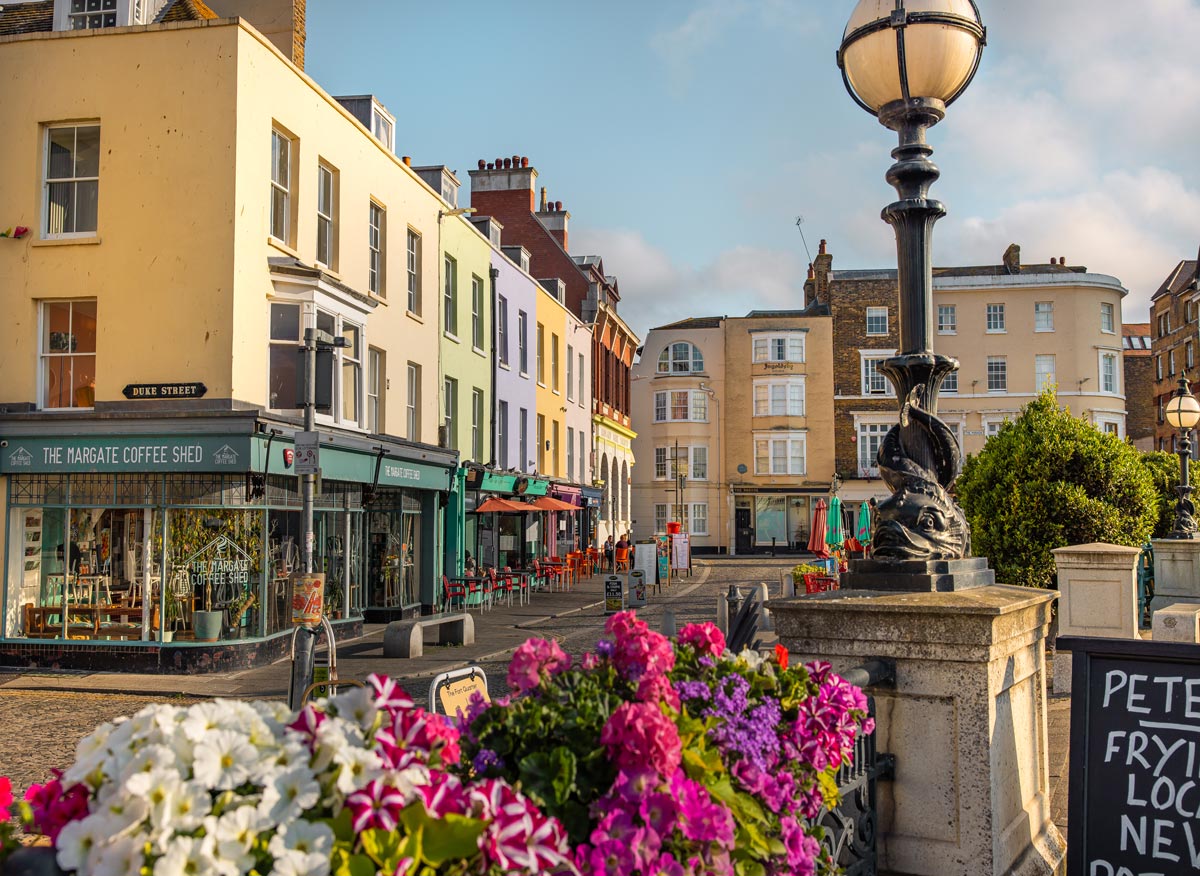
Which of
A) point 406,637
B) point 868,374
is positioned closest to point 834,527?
point 406,637

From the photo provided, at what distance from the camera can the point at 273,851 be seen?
1.55 metres

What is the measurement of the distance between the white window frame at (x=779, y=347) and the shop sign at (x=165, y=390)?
4318 cm

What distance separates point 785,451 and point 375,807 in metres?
54.5

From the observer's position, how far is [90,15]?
56.7ft

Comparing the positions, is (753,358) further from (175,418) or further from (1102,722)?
(1102,722)

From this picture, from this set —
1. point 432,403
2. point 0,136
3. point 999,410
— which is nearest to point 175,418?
point 0,136

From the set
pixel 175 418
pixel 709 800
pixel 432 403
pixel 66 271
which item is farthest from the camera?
pixel 432 403

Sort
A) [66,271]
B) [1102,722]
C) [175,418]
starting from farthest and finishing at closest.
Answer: [66,271] < [175,418] < [1102,722]

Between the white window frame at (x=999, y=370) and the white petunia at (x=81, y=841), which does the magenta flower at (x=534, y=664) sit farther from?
the white window frame at (x=999, y=370)

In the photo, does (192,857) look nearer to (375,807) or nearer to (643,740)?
(375,807)

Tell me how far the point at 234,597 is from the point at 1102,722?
44.5 feet

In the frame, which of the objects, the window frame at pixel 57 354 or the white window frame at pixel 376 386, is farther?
the white window frame at pixel 376 386

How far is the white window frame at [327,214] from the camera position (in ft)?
60.8

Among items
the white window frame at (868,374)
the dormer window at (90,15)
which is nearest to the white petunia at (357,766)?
the dormer window at (90,15)
